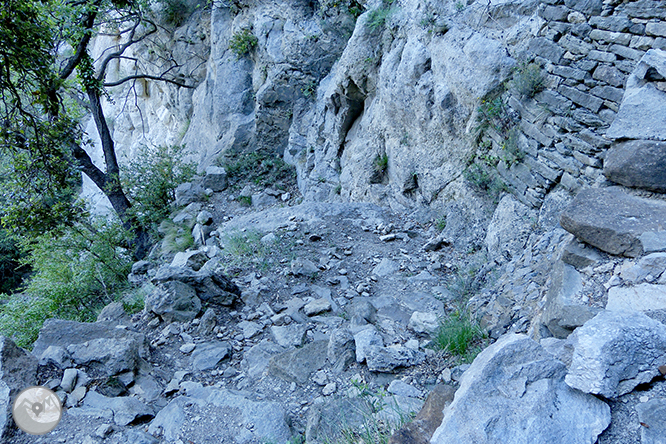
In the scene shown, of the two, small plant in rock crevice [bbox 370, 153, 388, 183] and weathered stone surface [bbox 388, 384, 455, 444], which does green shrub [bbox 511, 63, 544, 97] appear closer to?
small plant in rock crevice [bbox 370, 153, 388, 183]

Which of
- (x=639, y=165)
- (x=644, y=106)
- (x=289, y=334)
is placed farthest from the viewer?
(x=289, y=334)

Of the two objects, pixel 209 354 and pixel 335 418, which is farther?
pixel 209 354

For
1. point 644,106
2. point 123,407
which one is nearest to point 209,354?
point 123,407

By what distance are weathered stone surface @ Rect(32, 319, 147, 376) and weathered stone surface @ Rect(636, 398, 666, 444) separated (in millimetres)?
2997

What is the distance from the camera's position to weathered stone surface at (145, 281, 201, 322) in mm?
3820

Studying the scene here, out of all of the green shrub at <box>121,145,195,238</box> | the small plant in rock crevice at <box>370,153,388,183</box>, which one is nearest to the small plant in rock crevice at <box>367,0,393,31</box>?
the small plant in rock crevice at <box>370,153,388,183</box>

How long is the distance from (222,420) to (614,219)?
103 inches

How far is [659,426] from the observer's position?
4.66ft

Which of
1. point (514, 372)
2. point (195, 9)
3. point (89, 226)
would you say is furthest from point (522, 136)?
point (195, 9)

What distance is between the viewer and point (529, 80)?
3.91 m

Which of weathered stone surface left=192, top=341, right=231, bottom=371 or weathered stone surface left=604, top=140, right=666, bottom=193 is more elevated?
weathered stone surface left=604, top=140, right=666, bottom=193

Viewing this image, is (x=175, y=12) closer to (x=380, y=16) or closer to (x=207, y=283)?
(x=380, y=16)

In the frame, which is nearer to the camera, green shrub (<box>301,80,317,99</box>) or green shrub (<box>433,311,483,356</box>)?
green shrub (<box>433,311,483,356</box>)

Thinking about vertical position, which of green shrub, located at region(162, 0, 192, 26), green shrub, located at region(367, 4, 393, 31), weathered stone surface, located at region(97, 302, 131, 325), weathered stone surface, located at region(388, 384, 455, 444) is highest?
green shrub, located at region(162, 0, 192, 26)
